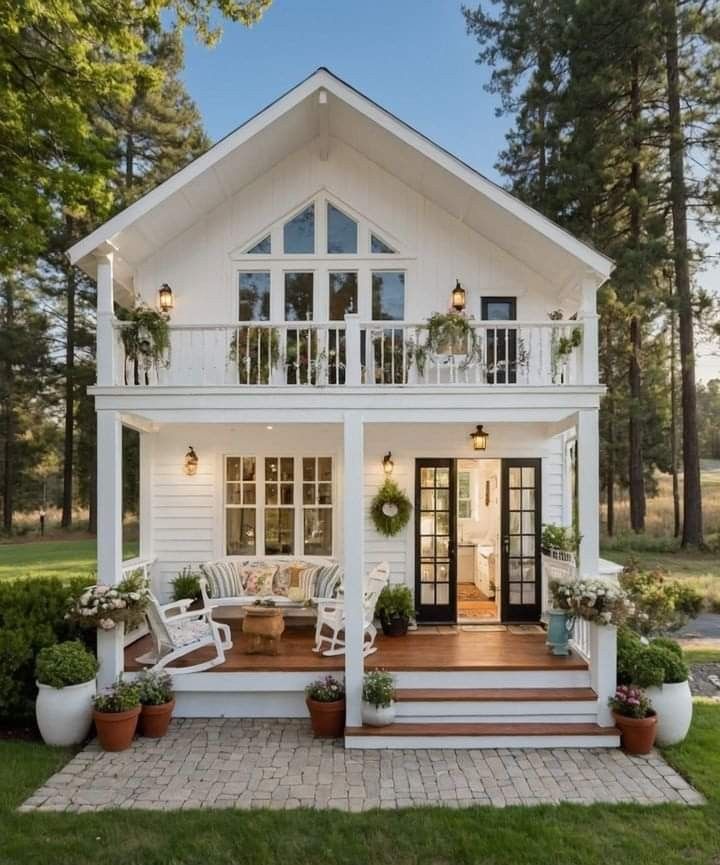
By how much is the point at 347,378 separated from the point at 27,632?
4380 mm

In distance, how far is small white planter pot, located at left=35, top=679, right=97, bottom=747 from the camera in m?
5.98

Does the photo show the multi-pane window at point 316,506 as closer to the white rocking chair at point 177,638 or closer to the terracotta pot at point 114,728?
the white rocking chair at point 177,638

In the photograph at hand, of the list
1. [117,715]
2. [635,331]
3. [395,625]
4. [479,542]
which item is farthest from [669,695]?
[635,331]

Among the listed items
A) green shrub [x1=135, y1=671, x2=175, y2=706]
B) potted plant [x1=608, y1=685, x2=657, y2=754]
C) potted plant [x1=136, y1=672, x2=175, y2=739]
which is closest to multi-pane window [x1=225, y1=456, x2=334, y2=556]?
green shrub [x1=135, y1=671, x2=175, y2=706]

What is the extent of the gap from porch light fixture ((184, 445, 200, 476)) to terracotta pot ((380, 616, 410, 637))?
350cm

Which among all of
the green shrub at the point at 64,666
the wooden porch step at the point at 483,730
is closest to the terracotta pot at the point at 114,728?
the green shrub at the point at 64,666

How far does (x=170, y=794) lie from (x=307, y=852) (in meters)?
1.47

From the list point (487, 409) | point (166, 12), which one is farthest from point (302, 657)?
point (166, 12)

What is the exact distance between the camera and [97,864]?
4191mm

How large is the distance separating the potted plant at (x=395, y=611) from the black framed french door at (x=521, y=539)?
162cm

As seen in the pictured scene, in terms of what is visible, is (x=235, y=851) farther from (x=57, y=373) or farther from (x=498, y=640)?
(x=57, y=373)

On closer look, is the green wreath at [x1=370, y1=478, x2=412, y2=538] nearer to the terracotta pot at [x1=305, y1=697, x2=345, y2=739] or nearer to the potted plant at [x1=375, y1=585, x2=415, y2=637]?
the potted plant at [x1=375, y1=585, x2=415, y2=637]

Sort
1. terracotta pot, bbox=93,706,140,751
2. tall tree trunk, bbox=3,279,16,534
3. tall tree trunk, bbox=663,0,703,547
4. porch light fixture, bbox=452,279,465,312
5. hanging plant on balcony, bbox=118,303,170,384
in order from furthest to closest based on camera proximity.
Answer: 1. tall tree trunk, bbox=3,279,16,534
2. tall tree trunk, bbox=663,0,703,547
3. porch light fixture, bbox=452,279,465,312
4. hanging plant on balcony, bbox=118,303,170,384
5. terracotta pot, bbox=93,706,140,751

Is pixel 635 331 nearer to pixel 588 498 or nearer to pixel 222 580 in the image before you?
pixel 588 498
